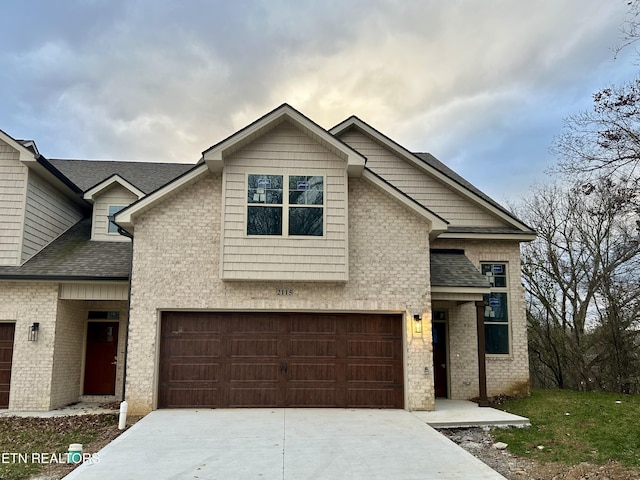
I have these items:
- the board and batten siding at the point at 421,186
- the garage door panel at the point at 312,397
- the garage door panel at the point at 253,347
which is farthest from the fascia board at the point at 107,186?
the garage door panel at the point at 312,397

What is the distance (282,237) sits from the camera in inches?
426

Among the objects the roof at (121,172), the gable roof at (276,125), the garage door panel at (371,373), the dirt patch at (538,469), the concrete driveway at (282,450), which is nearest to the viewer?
the concrete driveway at (282,450)

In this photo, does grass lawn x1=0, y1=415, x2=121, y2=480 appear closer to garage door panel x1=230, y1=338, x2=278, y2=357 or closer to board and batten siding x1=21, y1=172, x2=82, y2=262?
garage door panel x1=230, y1=338, x2=278, y2=357

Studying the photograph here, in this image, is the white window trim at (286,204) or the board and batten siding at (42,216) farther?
the board and batten siding at (42,216)

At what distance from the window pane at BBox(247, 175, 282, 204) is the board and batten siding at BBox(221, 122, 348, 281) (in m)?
0.12

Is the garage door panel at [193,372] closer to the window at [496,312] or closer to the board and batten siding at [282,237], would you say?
the board and batten siding at [282,237]

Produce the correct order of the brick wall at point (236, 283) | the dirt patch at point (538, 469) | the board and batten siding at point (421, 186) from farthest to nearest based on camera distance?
the board and batten siding at point (421, 186)
the brick wall at point (236, 283)
the dirt patch at point (538, 469)

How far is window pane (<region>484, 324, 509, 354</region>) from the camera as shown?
13734 millimetres

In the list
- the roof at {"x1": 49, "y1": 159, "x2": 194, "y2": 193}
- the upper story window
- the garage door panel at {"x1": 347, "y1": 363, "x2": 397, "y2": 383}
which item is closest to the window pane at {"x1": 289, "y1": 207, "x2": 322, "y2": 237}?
the upper story window

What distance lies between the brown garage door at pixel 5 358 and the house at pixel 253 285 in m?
0.03

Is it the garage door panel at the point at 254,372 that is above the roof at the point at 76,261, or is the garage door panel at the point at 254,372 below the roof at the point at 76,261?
below

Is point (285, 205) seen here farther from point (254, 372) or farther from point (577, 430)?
point (577, 430)

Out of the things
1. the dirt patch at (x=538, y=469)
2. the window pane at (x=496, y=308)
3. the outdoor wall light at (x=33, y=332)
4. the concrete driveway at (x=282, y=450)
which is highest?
the window pane at (x=496, y=308)

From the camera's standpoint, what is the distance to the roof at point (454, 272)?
38.3ft
